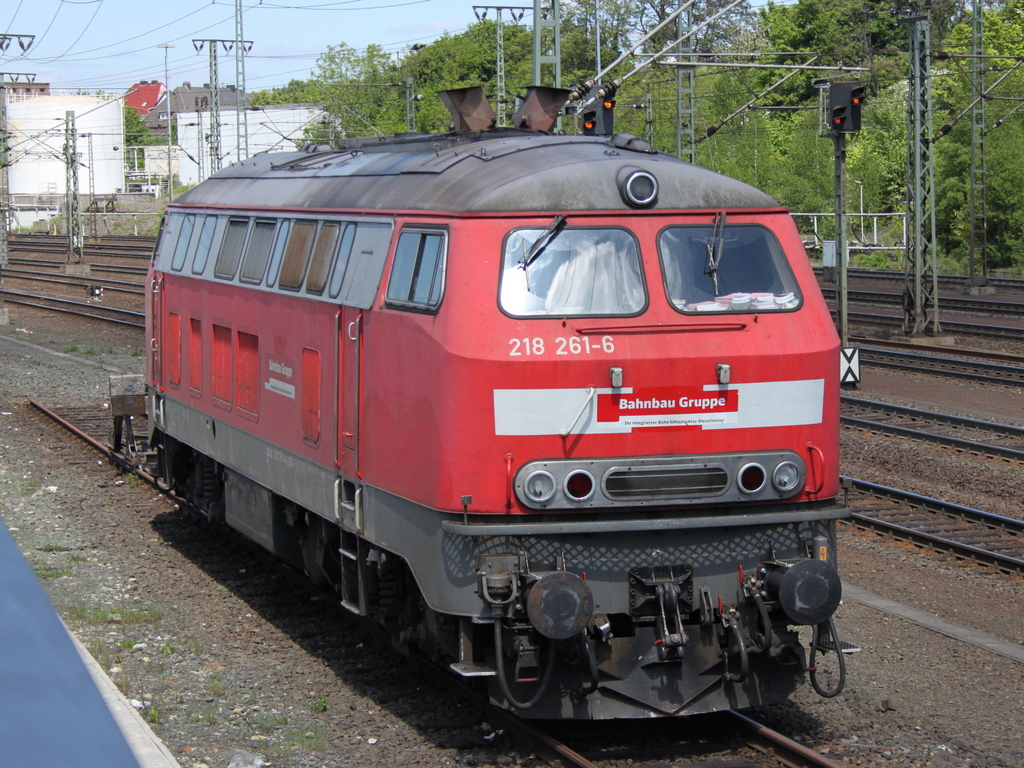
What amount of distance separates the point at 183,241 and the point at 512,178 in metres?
5.66

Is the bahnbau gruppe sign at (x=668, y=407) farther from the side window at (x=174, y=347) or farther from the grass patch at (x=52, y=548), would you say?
the grass patch at (x=52, y=548)

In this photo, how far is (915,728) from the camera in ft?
23.6

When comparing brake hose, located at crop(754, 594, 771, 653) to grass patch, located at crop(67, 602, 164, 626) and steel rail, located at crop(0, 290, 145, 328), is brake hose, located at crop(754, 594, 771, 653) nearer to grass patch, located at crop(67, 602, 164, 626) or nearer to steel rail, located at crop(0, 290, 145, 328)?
grass patch, located at crop(67, 602, 164, 626)

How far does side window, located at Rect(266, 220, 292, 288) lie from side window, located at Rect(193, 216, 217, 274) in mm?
1729

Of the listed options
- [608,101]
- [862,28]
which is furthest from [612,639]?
[862,28]

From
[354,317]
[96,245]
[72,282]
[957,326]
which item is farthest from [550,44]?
[96,245]

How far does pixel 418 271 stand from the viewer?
24.0 feet

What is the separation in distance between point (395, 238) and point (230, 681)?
3.14 meters

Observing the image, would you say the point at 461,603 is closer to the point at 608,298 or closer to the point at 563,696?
the point at 563,696

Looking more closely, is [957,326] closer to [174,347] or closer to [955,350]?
[955,350]

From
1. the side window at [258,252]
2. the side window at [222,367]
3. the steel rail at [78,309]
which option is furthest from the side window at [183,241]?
the steel rail at [78,309]

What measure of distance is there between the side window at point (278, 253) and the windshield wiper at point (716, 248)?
3.46 m

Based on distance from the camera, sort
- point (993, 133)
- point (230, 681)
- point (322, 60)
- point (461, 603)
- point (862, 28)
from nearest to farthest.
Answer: point (461, 603), point (230, 681), point (993, 133), point (862, 28), point (322, 60)

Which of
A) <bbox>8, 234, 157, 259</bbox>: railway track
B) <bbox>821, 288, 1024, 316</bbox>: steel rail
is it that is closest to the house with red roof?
<bbox>8, 234, 157, 259</bbox>: railway track
